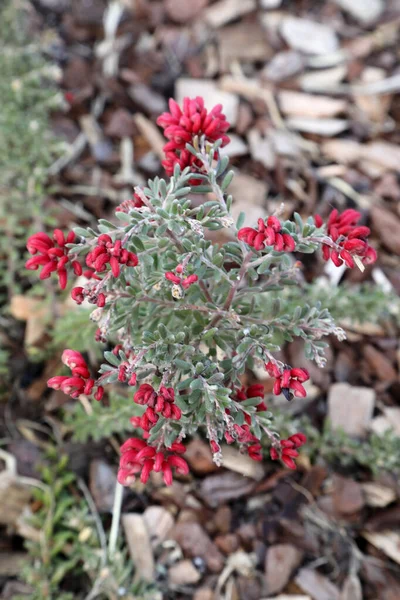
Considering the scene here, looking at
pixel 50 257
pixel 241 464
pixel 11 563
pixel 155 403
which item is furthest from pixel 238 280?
pixel 11 563

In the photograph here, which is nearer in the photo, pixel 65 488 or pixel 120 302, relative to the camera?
pixel 120 302

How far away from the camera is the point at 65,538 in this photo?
2.57 metres

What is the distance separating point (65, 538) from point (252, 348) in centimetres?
137

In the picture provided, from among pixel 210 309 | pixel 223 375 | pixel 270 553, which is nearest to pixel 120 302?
pixel 210 309

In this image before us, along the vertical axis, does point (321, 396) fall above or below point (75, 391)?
below

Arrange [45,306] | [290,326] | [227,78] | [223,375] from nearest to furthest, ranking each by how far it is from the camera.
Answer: [223,375]
[290,326]
[45,306]
[227,78]

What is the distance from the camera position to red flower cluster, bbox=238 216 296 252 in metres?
1.63

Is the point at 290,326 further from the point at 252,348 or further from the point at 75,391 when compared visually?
the point at 75,391

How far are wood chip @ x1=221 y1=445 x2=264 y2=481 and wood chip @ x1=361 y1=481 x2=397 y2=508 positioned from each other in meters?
0.52

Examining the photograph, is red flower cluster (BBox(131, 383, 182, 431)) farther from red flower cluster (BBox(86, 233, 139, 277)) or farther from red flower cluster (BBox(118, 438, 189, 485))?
red flower cluster (BBox(86, 233, 139, 277))

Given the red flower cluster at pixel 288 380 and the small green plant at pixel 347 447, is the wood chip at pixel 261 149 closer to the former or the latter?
the small green plant at pixel 347 447

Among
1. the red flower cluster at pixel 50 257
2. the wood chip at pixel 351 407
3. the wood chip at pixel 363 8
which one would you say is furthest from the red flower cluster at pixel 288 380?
the wood chip at pixel 363 8

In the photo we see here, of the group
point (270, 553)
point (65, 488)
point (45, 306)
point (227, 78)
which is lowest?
point (270, 553)

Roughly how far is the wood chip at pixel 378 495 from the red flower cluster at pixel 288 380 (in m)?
1.41
